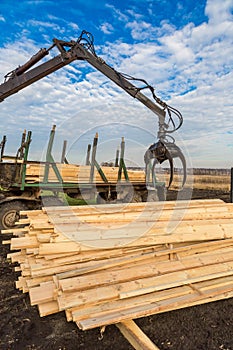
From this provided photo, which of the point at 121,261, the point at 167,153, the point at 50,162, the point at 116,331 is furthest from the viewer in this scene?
the point at 50,162

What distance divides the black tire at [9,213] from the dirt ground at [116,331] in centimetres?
376

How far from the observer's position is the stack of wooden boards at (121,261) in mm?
3400

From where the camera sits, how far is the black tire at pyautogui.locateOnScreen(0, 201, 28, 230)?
7.48 meters

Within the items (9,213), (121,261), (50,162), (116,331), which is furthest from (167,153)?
(9,213)

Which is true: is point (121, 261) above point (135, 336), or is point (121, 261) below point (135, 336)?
above

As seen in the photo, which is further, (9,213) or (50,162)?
(50,162)

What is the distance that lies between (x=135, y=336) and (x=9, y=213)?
18.2 feet

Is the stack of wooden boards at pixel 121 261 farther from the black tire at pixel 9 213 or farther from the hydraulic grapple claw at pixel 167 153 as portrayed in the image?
the black tire at pixel 9 213

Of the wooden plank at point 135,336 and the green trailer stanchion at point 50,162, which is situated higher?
the green trailer stanchion at point 50,162

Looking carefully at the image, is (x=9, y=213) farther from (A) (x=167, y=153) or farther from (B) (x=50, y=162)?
(A) (x=167, y=153)

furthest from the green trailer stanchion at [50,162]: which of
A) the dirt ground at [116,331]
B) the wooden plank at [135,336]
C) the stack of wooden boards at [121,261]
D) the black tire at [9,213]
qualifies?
the wooden plank at [135,336]

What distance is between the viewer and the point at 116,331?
11.0ft

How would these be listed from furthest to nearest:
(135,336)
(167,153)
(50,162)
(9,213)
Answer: (50,162), (9,213), (167,153), (135,336)

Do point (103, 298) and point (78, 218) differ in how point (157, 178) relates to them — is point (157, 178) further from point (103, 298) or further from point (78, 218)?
point (103, 298)
